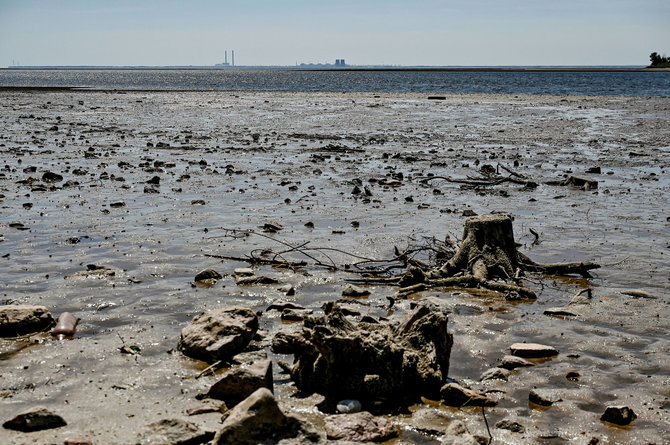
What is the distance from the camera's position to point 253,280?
8586 millimetres

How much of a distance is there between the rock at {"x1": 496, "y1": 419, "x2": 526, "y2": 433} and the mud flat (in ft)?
0.10

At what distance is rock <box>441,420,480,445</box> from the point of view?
4.45 meters

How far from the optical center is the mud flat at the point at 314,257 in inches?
213

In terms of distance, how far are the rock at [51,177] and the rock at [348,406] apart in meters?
12.5

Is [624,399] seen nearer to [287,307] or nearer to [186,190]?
[287,307]

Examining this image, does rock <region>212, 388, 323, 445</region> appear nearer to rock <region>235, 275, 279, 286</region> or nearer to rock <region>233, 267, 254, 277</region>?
rock <region>235, 275, 279, 286</region>

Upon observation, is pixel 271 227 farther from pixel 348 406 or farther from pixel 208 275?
pixel 348 406

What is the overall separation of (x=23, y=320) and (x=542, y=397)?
5.03 metres

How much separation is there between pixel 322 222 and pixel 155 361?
621 centimetres

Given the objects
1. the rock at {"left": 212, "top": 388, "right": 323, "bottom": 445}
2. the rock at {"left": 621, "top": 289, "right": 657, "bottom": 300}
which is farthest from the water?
the rock at {"left": 212, "top": 388, "right": 323, "bottom": 445}

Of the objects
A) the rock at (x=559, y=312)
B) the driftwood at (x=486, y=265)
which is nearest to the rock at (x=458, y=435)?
the rock at (x=559, y=312)

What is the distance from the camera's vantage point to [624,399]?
18.1 ft

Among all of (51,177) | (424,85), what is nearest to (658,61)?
(424,85)

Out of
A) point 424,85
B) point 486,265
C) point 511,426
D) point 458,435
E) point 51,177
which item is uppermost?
point 424,85
